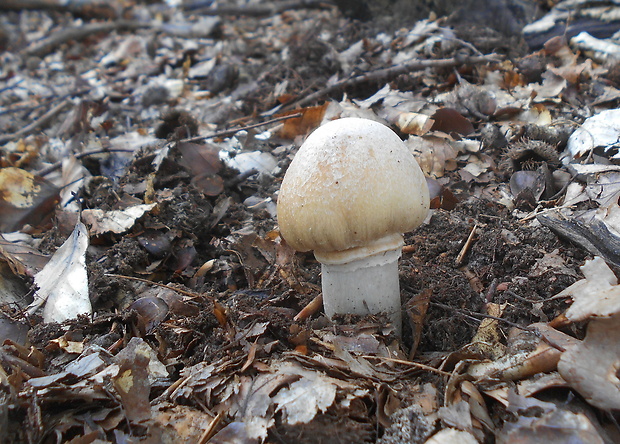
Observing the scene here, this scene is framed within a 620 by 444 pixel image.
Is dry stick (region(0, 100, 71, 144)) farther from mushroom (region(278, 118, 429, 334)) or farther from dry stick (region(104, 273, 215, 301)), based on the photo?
mushroom (region(278, 118, 429, 334))

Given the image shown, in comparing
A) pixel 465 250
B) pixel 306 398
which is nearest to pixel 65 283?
pixel 306 398

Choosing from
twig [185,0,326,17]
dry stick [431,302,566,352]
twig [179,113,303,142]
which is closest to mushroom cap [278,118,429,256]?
dry stick [431,302,566,352]

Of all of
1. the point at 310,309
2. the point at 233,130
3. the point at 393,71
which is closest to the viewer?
the point at 310,309

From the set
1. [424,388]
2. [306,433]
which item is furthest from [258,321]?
[424,388]

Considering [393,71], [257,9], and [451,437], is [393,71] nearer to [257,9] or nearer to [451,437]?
[451,437]

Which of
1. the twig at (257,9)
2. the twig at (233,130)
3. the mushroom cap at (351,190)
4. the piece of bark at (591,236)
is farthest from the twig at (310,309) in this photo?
the twig at (257,9)

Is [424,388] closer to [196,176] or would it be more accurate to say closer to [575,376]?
[575,376]
